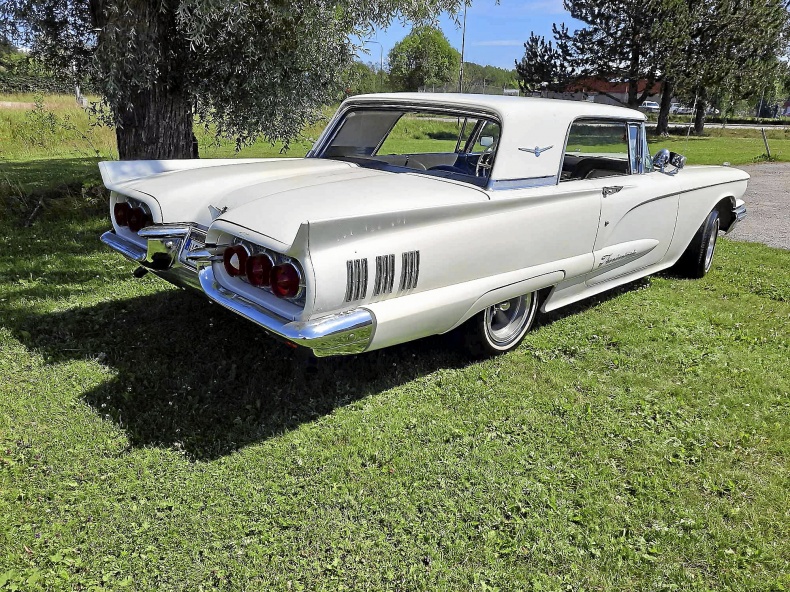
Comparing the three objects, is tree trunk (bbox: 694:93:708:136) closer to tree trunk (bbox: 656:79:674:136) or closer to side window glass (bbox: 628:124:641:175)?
tree trunk (bbox: 656:79:674:136)

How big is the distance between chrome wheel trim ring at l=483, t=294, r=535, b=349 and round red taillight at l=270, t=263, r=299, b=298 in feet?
5.38

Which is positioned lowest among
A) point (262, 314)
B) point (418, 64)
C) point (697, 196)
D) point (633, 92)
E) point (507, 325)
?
point (507, 325)

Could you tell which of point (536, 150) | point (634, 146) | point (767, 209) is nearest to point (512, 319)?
point (536, 150)

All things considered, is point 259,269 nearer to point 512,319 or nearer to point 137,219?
point 137,219

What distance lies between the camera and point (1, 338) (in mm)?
3896

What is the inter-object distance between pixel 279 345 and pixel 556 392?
1.75 m

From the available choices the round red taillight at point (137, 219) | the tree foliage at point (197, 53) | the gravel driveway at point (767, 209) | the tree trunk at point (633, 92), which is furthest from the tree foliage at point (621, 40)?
the round red taillight at point (137, 219)

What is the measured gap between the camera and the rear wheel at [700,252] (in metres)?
5.65

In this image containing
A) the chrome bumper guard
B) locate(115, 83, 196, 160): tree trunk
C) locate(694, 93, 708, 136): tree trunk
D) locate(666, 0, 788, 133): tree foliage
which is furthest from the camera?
locate(694, 93, 708, 136): tree trunk

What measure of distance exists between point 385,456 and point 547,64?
3370 centimetres

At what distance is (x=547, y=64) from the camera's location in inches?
1296

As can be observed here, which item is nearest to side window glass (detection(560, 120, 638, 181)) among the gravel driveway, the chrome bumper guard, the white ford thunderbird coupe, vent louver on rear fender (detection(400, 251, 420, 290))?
the white ford thunderbird coupe

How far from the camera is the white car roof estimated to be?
3.57 metres

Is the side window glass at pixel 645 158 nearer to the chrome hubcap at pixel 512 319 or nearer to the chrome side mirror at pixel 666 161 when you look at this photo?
the chrome side mirror at pixel 666 161
